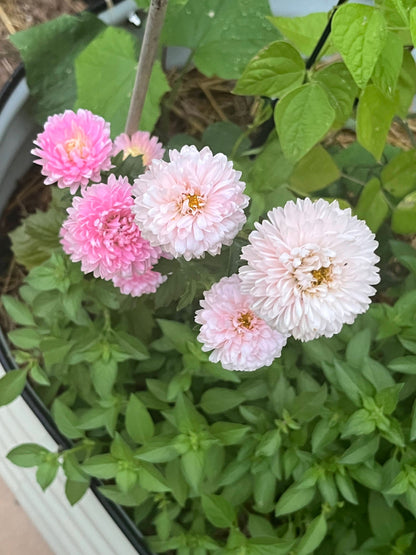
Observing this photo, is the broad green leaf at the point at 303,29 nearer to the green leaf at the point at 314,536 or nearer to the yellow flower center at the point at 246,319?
the yellow flower center at the point at 246,319

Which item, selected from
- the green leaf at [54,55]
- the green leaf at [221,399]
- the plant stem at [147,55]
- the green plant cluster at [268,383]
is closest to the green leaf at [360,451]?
the green plant cluster at [268,383]

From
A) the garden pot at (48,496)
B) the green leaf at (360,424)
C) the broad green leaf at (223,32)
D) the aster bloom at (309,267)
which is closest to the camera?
the aster bloom at (309,267)

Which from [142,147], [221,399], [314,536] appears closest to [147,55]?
[142,147]

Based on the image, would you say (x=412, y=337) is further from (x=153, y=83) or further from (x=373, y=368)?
(x=153, y=83)

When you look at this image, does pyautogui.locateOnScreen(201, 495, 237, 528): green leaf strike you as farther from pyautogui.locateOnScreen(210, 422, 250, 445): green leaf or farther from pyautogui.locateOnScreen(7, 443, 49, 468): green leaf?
pyautogui.locateOnScreen(7, 443, 49, 468): green leaf

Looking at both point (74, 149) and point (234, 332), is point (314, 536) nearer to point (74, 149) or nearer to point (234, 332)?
point (234, 332)

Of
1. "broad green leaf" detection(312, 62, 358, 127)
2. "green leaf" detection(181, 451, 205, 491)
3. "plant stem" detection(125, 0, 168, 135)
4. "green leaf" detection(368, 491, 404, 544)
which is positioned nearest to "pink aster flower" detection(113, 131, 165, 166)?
"plant stem" detection(125, 0, 168, 135)
